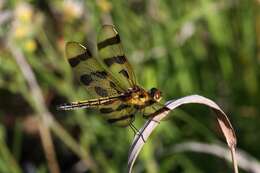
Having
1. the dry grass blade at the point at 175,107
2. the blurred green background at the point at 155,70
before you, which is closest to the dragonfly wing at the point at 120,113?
the dry grass blade at the point at 175,107

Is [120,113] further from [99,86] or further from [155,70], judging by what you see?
[155,70]

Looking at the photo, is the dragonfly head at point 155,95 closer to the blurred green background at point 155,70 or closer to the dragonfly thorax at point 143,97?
the dragonfly thorax at point 143,97

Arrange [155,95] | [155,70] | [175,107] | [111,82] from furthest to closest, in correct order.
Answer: [155,70], [111,82], [155,95], [175,107]

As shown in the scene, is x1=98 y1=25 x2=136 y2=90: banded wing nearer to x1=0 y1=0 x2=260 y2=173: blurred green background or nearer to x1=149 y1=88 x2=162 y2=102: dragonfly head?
x1=149 y1=88 x2=162 y2=102: dragonfly head

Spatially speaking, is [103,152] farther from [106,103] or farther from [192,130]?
[106,103]

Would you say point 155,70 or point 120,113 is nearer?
point 120,113

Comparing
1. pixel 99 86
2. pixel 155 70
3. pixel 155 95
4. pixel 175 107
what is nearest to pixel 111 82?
pixel 99 86
